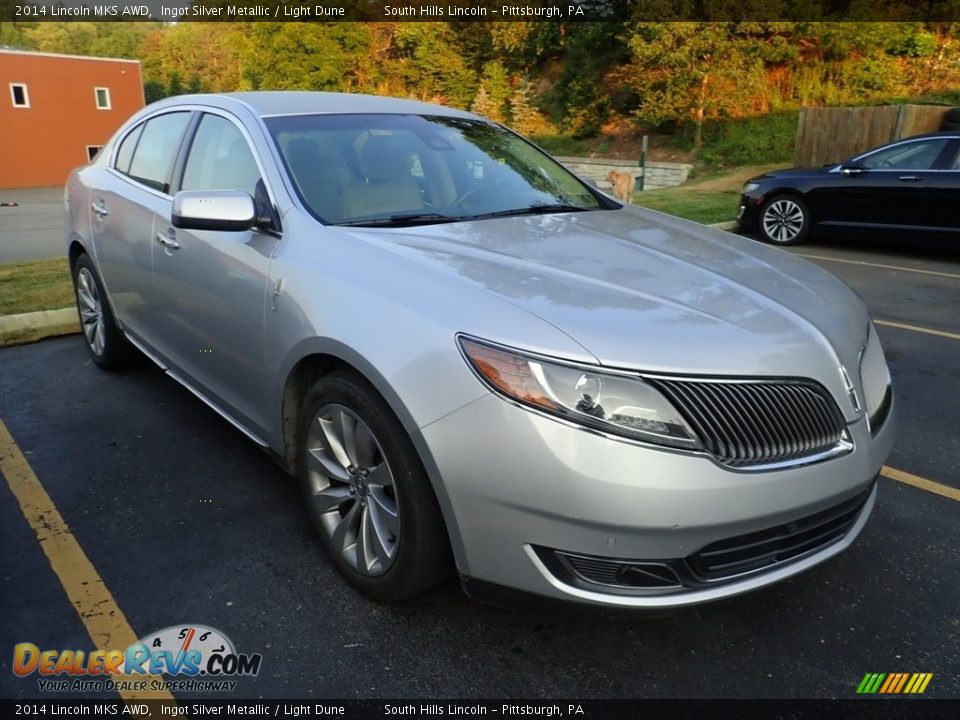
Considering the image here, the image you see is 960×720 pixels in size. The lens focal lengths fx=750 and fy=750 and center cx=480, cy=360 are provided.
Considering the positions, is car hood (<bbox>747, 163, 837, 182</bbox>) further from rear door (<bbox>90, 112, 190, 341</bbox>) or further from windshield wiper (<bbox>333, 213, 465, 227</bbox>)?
rear door (<bbox>90, 112, 190, 341</bbox>)

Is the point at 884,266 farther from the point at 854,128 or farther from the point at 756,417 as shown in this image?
the point at 854,128

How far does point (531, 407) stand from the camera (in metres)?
1.95

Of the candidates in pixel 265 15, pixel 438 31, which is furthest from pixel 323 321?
pixel 265 15

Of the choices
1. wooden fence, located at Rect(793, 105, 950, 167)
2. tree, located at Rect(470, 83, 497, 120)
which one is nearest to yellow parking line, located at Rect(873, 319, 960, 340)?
wooden fence, located at Rect(793, 105, 950, 167)

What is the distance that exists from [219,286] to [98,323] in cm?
210

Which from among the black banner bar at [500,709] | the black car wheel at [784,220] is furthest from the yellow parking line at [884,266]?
the black banner bar at [500,709]

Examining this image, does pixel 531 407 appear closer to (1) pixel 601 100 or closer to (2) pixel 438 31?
(1) pixel 601 100

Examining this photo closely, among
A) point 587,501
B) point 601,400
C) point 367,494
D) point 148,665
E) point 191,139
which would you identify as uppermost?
point 191,139

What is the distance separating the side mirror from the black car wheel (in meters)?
8.90

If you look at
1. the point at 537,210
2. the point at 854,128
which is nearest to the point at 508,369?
the point at 537,210

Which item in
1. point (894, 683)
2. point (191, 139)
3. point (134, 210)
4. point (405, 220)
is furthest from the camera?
point (134, 210)

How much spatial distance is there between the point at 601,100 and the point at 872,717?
32738mm

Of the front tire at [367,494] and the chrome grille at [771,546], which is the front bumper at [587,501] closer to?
the chrome grille at [771,546]

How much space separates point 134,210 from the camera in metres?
3.90
